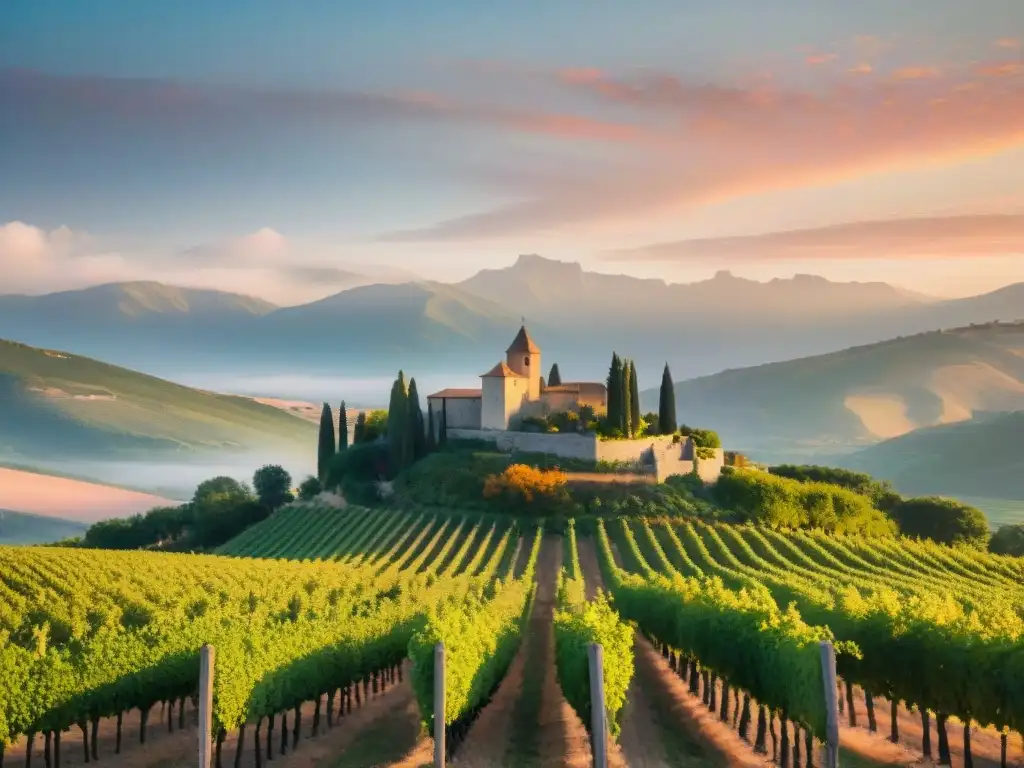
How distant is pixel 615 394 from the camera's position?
55406 mm

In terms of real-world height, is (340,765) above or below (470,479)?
below

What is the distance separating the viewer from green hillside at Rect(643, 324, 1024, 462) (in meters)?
178

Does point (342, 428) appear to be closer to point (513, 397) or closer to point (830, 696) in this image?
point (513, 397)

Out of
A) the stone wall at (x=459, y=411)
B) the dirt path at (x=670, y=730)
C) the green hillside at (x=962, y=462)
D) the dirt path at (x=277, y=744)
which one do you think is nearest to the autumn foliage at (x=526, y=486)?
the stone wall at (x=459, y=411)

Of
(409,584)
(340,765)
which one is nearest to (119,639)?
(340,765)

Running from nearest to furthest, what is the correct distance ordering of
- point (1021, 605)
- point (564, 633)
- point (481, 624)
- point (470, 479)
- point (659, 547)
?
1. point (564, 633)
2. point (481, 624)
3. point (1021, 605)
4. point (659, 547)
5. point (470, 479)

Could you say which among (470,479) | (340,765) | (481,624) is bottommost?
(340,765)

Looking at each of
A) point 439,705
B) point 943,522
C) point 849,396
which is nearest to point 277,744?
point 439,705

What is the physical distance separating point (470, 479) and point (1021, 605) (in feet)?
104

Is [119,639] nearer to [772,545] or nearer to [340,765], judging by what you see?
[340,765]

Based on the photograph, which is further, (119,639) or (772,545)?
(772,545)

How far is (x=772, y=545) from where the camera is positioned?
44.7 meters

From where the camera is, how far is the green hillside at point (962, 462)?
121312 mm

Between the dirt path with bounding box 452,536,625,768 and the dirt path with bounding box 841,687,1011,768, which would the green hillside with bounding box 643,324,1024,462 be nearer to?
the dirt path with bounding box 452,536,625,768
